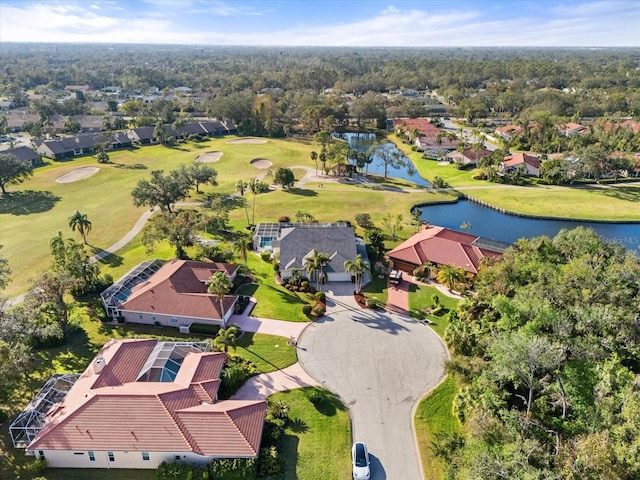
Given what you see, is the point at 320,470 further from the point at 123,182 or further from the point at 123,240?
the point at 123,182

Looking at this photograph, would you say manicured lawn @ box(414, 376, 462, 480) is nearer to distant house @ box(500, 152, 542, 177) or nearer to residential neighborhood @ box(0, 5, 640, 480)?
residential neighborhood @ box(0, 5, 640, 480)

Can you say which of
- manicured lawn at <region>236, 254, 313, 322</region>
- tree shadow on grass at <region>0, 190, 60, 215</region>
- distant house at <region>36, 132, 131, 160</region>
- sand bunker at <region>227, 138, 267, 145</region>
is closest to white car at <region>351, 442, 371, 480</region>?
manicured lawn at <region>236, 254, 313, 322</region>

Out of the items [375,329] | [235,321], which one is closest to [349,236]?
[375,329]

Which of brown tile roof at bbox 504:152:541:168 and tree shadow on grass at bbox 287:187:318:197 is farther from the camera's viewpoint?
brown tile roof at bbox 504:152:541:168

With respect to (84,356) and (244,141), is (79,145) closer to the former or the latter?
(244,141)

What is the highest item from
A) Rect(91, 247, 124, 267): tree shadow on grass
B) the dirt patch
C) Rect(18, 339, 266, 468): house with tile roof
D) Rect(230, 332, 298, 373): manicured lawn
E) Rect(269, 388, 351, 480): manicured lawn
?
Rect(18, 339, 266, 468): house with tile roof

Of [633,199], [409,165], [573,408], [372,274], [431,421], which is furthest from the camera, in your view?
[409,165]

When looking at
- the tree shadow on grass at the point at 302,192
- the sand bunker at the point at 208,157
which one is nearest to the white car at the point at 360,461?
the tree shadow on grass at the point at 302,192
